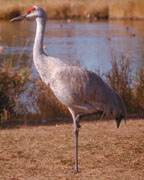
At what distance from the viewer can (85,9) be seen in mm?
30422

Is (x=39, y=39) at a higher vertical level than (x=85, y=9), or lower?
lower

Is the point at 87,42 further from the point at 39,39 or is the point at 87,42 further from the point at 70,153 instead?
the point at 39,39

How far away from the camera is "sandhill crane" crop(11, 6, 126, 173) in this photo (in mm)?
4977

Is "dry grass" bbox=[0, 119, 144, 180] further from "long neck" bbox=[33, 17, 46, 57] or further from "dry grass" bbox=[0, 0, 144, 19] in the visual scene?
"dry grass" bbox=[0, 0, 144, 19]

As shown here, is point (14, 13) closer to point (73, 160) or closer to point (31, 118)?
point (31, 118)

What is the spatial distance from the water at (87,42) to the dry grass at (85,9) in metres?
3.74

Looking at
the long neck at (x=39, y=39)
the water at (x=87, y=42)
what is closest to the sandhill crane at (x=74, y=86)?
the long neck at (x=39, y=39)

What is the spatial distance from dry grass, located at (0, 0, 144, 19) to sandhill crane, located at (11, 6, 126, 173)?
2353 cm

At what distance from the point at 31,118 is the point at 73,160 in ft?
9.75

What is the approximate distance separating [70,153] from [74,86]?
3.43 ft

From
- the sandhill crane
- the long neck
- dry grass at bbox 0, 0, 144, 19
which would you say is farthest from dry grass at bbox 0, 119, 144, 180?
dry grass at bbox 0, 0, 144, 19

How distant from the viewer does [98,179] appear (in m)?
4.64

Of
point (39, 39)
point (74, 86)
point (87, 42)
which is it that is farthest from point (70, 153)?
point (87, 42)

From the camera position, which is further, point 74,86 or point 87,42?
point 87,42
